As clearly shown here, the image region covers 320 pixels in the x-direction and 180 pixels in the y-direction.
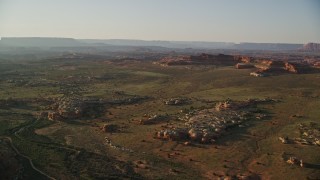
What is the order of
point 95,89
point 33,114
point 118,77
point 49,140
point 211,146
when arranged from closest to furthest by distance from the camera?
point 211,146, point 49,140, point 33,114, point 95,89, point 118,77

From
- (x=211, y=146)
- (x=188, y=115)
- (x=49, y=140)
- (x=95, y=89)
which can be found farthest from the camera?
(x=95, y=89)

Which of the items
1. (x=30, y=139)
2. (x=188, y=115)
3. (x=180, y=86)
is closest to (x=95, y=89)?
(x=180, y=86)

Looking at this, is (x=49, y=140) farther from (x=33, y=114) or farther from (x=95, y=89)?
(x=95, y=89)

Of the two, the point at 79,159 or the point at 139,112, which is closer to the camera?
the point at 79,159

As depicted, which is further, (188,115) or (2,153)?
(188,115)

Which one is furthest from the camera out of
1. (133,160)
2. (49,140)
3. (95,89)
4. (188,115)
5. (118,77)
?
(118,77)

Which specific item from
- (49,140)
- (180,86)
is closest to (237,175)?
(49,140)

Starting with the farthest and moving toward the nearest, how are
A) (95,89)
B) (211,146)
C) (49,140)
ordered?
(95,89) < (49,140) < (211,146)

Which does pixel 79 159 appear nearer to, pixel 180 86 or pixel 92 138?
pixel 92 138
